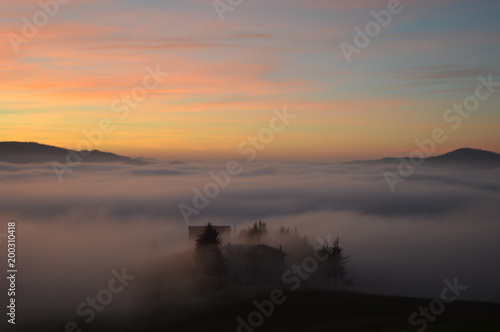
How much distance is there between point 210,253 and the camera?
70.2 metres

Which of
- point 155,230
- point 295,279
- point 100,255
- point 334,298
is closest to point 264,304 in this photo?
point 334,298

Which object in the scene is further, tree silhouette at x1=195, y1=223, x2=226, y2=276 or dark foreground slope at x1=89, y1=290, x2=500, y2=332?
tree silhouette at x1=195, y1=223, x2=226, y2=276

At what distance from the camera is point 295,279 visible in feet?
240

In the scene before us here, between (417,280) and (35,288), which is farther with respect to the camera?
(417,280)

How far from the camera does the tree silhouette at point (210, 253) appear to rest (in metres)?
68.6

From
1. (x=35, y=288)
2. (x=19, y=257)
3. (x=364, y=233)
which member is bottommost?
(x=35, y=288)

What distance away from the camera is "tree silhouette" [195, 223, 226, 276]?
225 feet

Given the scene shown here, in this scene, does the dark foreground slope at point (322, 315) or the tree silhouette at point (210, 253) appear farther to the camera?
the tree silhouette at point (210, 253)

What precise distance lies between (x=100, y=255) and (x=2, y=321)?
42052 millimetres

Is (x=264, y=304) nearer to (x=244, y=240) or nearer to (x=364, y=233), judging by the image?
(x=244, y=240)

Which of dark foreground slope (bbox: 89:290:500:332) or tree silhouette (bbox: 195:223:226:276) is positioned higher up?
tree silhouette (bbox: 195:223:226:276)

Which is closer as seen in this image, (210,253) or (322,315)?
(322,315)

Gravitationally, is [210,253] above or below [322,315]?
above

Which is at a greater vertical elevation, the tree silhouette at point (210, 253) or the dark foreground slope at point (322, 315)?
the tree silhouette at point (210, 253)
